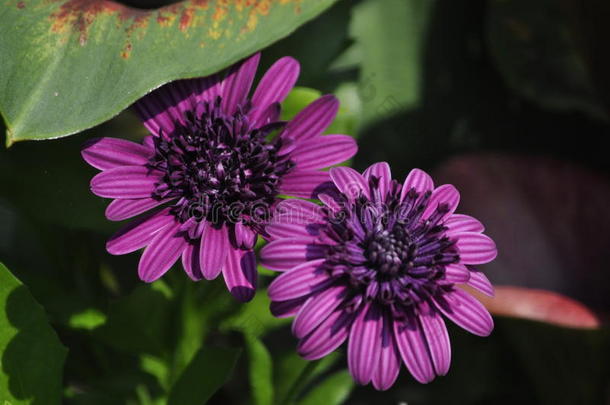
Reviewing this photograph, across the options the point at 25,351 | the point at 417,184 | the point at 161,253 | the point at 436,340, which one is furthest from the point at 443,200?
the point at 25,351

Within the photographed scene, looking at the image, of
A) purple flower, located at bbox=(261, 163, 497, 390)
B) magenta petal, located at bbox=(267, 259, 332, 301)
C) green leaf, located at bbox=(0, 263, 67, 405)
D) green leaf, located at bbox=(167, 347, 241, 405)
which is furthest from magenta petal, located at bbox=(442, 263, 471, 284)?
Result: green leaf, located at bbox=(0, 263, 67, 405)

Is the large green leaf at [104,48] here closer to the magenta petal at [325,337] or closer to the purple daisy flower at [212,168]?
the purple daisy flower at [212,168]

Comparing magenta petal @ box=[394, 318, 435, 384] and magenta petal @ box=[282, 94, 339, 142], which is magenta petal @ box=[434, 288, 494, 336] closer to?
magenta petal @ box=[394, 318, 435, 384]

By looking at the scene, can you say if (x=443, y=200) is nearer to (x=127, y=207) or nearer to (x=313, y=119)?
(x=313, y=119)

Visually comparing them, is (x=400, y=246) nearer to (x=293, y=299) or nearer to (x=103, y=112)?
(x=293, y=299)

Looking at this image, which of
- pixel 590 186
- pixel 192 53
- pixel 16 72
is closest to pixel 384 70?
pixel 590 186

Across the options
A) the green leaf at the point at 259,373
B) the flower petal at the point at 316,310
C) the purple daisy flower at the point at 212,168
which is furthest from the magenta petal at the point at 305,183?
the green leaf at the point at 259,373
